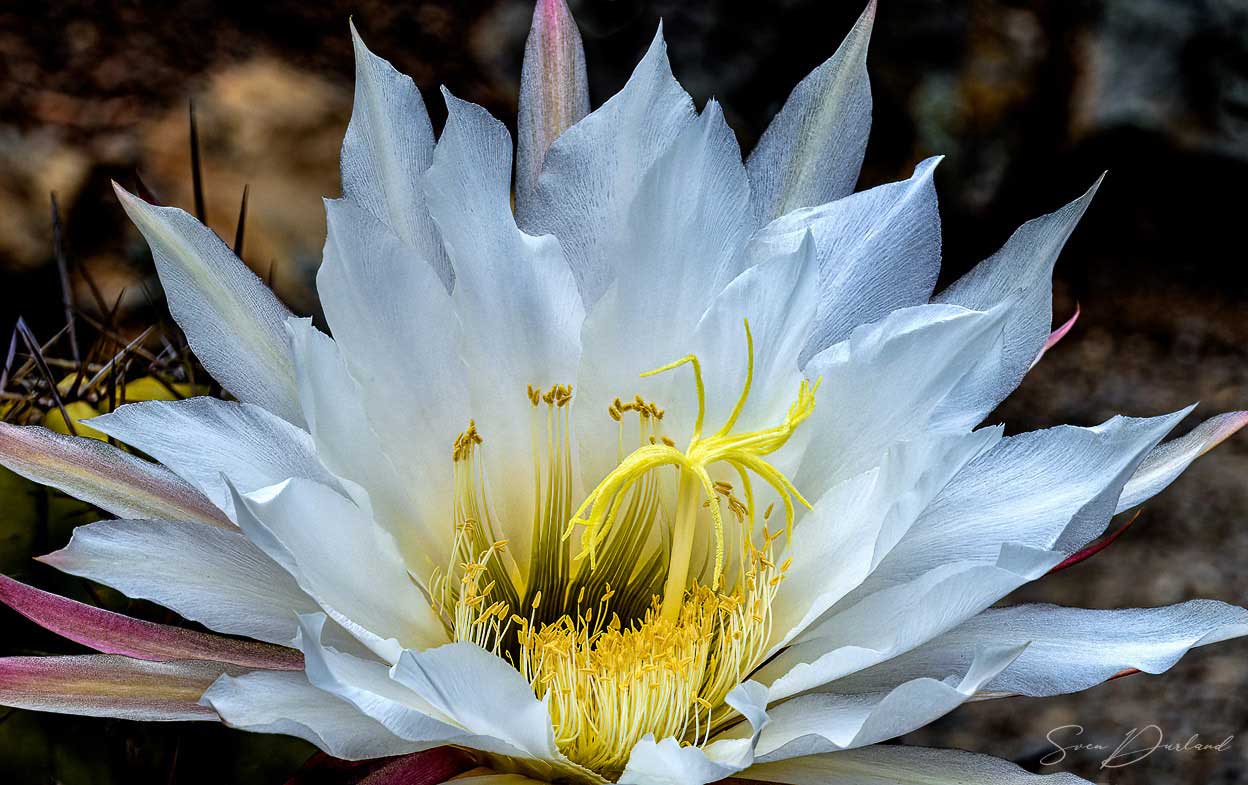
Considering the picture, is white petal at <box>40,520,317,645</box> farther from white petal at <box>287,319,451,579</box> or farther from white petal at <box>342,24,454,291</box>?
white petal at <box>342,24,454,291</box>

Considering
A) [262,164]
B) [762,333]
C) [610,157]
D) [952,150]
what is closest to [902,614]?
[762,333]

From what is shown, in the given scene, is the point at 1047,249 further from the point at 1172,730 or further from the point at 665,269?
the point at 1172,730

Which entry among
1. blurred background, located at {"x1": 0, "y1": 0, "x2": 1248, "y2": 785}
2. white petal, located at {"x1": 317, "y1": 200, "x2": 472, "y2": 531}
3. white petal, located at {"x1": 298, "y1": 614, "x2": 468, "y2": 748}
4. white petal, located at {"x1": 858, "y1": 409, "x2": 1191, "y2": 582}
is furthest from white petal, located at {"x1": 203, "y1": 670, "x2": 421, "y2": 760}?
blurred background, located at {"x1": 0, "y1": 0, "x2": 1248, "y2": 785}

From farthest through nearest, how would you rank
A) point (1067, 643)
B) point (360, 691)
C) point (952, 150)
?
point (952, 150), point (1067, 643), point (360, 691)

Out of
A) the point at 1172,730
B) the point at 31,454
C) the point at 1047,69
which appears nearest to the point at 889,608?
the point at 31,454

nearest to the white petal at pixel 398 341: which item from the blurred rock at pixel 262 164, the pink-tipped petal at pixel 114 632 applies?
the pink-tipped petal at pixel 114 632

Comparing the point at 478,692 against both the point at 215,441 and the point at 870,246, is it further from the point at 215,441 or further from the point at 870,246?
the point at 870,246
